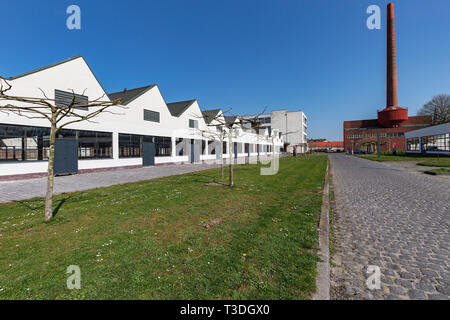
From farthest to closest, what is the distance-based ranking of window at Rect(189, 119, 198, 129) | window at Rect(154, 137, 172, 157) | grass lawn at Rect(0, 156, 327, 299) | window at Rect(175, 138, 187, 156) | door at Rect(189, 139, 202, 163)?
window at Rect(189, 119, 198, 129)
door at Rect(189, 139, 202, 163)
window at Rect(175, 138, 187, 156)
window at Rect(154, 137, 172, 157)
grass lawn at Rect(0, 156, 327, 299)

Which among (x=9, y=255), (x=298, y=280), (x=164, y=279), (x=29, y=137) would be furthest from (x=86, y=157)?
(x=298, y=280)

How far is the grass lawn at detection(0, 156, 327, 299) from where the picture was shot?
2.57 m

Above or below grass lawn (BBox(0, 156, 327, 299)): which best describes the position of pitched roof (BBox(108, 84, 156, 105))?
above

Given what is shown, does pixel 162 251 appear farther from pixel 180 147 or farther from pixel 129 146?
pixel 180 147

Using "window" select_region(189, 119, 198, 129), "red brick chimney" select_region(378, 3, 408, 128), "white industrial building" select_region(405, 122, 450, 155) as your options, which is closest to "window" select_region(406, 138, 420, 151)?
"white industrial building" select_region(405, 122, 450, 155)

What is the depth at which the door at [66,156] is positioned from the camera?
14.1 meters

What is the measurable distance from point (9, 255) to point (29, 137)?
13329 millimetres

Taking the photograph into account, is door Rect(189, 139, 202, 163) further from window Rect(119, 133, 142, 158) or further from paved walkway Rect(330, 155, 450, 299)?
paved walkway Rect(330, 155, 450, 299)

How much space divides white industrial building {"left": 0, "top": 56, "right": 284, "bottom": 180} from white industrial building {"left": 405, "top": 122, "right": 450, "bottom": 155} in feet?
153

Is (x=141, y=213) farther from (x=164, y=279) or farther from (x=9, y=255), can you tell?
(x=164, y=279)

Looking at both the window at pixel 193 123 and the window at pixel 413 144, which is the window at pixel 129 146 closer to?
the window at pixel 193 123

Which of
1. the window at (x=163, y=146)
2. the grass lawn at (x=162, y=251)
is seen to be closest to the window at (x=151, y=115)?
the window at (x=163, y=146)

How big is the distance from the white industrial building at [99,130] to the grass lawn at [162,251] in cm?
441

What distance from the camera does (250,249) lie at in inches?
143
